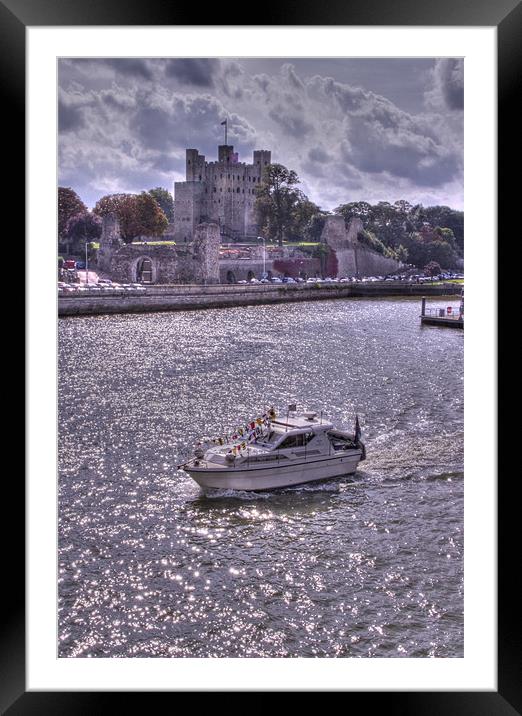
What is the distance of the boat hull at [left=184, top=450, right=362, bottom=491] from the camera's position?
799 cm

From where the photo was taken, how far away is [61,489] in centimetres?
814

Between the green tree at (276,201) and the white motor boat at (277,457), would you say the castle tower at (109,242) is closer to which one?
the green tree at (276,201)

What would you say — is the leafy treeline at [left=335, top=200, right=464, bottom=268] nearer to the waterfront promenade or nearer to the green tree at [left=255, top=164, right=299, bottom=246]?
the waterfront promenade

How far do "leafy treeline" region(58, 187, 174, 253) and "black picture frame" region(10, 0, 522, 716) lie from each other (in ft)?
66.6

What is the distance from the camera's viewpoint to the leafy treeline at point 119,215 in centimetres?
2458

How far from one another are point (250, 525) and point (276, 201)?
72.4 feet

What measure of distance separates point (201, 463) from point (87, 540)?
1.51 metres

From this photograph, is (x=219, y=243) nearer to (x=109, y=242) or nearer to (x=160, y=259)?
(x=160, y=259)

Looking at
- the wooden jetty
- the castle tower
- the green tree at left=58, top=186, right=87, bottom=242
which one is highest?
the green tree at left=58, top=186, right=87, bottom=242

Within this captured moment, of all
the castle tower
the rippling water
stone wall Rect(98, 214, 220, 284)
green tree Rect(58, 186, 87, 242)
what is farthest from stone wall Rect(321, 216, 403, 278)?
the rippling water
